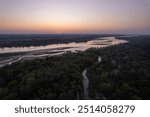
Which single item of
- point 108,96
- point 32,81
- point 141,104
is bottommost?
point 108,96

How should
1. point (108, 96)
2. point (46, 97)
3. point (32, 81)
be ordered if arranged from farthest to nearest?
point (32, 81) < point (108, 96) < point (46, 97)

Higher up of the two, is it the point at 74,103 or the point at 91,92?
the point at 74,103

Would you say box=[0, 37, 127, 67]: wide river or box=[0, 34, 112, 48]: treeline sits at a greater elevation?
box=[0, 34, 112, 48]: treeline

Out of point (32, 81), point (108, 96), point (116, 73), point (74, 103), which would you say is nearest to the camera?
point (74, 103)

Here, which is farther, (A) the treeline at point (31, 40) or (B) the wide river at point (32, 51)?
(A) the treeline at point (31, 40)

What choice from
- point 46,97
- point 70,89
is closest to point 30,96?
point 46,97

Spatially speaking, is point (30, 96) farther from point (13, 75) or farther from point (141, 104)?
point (141, 104)

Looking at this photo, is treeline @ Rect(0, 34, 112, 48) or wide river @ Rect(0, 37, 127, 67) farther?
treeline @ Rect(0, 34, 112, 48)

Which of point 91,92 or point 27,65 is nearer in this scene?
point 91,92

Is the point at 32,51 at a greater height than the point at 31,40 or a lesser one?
lesser

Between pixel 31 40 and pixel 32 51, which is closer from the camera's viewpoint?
pixel 32 51

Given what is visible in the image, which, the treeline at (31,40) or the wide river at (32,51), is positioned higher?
the treeline at (31,40)
